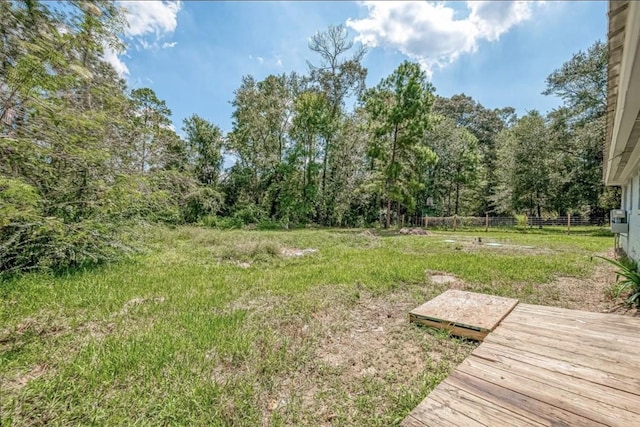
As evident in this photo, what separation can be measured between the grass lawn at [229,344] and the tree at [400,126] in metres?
11.2

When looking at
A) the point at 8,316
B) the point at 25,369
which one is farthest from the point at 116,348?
the point at 8,316

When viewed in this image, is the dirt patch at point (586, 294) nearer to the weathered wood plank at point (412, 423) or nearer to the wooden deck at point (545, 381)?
the wooden deck at point (545, 381)

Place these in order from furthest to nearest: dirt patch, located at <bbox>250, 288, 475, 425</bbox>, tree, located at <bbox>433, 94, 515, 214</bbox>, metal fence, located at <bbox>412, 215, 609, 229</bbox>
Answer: tree, located at <bbox>433, 94, 515, 214</bbox>, metal fence, located at <bbox>412, 215, 609, 229</bbox>, dirt patch, located at <bbox>250, 288, 475, 425</bbox>

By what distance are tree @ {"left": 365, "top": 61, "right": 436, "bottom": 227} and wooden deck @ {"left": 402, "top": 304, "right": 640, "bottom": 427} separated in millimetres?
13530

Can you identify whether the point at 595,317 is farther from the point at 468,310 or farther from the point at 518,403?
the point at 518,403

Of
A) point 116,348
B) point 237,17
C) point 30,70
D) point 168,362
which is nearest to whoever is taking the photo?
point 168,362

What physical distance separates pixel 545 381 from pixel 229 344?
2289 millimetres

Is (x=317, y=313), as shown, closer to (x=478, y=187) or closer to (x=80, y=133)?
(x=80, y=133)

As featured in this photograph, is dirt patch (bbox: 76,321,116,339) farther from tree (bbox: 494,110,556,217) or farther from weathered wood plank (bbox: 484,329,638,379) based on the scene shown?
tree (bbox: 494,110,556,217)

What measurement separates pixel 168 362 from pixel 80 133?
4.34 metres

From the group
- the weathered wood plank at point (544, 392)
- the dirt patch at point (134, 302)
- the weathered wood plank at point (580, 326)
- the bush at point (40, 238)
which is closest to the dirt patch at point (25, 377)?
the dirt patch at point (134, 302)

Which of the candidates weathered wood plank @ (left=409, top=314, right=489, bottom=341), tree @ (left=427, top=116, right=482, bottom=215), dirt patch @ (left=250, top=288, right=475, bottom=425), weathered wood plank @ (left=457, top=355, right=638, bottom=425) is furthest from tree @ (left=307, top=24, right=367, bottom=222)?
weathered wood plank @ (left=457, top=355, right=638, bottom=425)

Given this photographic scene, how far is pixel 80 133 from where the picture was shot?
174 inches

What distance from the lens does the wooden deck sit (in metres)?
1.38
